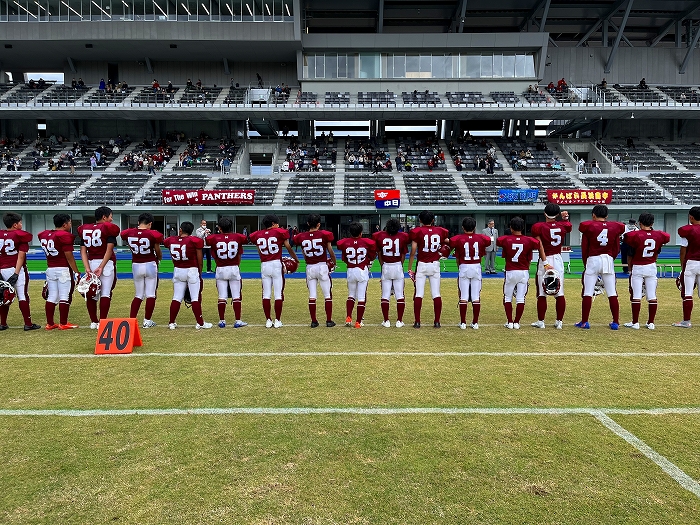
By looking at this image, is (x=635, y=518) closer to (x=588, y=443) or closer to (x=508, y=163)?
(x=588, y=443)

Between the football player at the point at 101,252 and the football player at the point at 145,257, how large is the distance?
0.99 ft

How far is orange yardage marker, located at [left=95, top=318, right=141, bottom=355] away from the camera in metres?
6.80

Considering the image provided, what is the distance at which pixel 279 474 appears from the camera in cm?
330

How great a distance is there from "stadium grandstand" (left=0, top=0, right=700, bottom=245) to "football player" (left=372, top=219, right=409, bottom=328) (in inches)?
855

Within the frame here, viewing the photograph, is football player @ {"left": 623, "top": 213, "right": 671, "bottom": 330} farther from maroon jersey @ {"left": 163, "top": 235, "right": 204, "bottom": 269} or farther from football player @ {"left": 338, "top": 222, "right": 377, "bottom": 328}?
maroon jersey @ {"left": 163, "top": 235, "right": 204, "bottom": 269}

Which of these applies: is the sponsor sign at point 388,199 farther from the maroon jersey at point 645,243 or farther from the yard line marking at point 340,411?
the yard line marking at point 340,411

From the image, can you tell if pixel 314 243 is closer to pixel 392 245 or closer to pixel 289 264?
pixel 289 264

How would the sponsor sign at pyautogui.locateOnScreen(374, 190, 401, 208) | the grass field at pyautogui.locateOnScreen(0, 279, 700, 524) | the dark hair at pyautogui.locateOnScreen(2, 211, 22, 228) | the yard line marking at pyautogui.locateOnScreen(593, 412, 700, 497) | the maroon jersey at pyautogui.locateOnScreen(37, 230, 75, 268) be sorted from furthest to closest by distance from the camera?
the sponsor sign at pyautogui.locateOnScreen(374, 190, 401, 208)
the maroon jersey at pyautogui.locateOnScreen(37, 230, 75, 268)
the dark hair at pyautogui.locateOnScreen(2, 211, 22, 228)
the yard line marking at pyautogui.locateOnScreen(593, 412, 700, 497)
the grass field at pyautogui.locateOnScreen(0, 279, 700, 524)

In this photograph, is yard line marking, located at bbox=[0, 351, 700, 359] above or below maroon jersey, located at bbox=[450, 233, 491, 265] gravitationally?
below

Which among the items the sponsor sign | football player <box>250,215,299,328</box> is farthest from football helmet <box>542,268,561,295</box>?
the sponsor sign

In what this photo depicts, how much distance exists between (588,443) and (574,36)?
46180 millimetres

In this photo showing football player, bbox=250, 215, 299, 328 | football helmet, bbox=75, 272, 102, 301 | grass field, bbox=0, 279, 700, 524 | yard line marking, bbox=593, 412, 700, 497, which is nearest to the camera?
grass field, bbox=0, 279, 700, 524

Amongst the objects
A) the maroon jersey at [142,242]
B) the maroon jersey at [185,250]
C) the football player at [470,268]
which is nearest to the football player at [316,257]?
the maroon jersey at [185,250]

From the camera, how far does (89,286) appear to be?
27.5 ft
